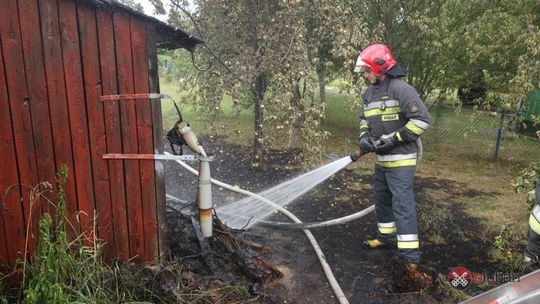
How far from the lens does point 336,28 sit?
5.14 m

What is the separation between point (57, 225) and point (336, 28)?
409 centimetres

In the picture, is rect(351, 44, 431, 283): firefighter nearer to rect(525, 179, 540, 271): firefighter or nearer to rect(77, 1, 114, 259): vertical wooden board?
rect(525, 179, 540, 271): firefighter

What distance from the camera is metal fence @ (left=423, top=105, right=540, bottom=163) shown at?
8.79 meters

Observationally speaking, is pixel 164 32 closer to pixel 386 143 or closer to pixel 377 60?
pixel 377 60

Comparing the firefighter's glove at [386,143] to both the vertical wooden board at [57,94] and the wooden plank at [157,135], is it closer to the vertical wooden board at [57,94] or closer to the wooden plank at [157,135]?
the wooden plank at [157,135]

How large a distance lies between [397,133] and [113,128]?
2.50 m

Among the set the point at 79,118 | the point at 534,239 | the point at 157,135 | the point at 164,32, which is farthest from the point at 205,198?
the point at 534,239

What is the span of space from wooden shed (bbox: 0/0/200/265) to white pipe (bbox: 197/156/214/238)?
49 cm

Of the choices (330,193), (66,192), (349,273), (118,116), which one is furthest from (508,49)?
(66,192)

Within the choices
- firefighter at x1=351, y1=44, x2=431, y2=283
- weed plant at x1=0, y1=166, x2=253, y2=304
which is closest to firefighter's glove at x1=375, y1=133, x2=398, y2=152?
firefighter at x1=351, y1=44, x2=431, y2=283

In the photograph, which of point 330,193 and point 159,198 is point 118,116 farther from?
point 330,193

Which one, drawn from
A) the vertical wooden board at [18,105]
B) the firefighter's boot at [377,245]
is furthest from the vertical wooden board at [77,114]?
the firefighter's boot at [377,245]

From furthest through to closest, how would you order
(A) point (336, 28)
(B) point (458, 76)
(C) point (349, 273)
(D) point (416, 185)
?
1. (B) point (458, 76)
2. (D) point (416, 185)
3. (A) point (336, 28)
4. (C) point (349, 273)

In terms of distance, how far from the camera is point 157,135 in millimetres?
3002
